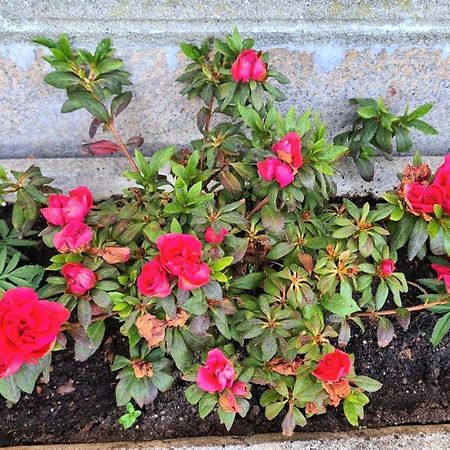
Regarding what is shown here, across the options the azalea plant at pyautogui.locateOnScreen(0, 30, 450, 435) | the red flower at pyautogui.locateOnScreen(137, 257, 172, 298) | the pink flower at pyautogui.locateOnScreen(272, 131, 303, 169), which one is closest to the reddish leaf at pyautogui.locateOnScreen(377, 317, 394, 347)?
the azalea plant at pyautogui.locateOnScreen(0, 30, 450, 435)

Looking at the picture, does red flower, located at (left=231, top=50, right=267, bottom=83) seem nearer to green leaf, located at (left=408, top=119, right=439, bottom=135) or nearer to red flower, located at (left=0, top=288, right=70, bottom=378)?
green leaf, located at (left=408, top=119, right=439, bottom=135)

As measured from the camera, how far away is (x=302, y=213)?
5.36 ft

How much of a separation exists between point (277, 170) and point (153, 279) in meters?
0.38

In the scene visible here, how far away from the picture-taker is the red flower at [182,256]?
1203mm

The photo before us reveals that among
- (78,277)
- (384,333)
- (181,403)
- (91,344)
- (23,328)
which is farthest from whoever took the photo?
(181,403)

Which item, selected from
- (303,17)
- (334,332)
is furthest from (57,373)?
(303,17)

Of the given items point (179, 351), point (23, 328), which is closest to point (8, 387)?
point (23, 328)

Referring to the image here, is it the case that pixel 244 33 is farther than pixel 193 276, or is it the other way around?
pixel 244 33

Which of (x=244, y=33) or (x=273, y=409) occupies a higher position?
(x=244, y=33)

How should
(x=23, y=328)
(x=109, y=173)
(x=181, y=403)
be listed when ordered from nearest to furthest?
(x=23, y=328) < (x=181, y=403) < (x=109, y=173)

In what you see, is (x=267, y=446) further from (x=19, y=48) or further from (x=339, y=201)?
(x=19, y=48)

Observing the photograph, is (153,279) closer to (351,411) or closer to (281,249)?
(281,249)

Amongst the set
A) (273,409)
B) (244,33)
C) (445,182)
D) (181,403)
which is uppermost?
(244,33)

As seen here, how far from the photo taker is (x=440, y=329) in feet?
5.73
